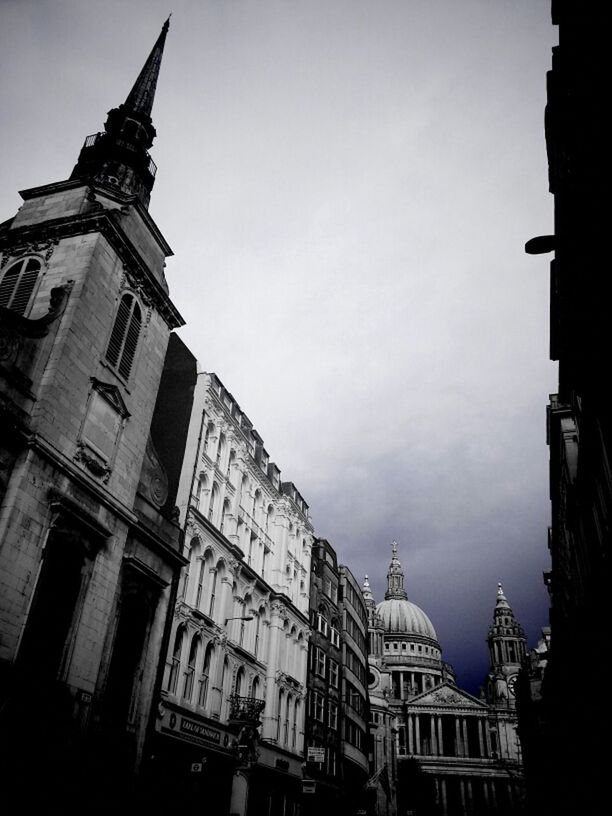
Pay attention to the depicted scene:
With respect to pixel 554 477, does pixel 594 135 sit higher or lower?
lower

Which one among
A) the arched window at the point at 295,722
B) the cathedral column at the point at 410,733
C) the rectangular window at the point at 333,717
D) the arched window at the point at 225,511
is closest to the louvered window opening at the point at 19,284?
the arched window at the point at 225,511

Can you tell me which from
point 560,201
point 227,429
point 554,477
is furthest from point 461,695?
point 560,201

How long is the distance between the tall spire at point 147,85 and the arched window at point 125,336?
12289 millimetres

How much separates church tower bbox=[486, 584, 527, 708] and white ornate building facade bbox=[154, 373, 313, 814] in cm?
9800

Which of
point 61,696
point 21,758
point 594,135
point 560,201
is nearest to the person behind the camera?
point 594,135

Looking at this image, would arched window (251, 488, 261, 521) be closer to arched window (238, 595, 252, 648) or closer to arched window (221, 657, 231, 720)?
arched window (238, 595, 252, 648)

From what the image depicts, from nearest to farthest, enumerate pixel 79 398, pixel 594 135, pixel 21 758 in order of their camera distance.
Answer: pixel 594 135
pixel 21 758
pixel 79 398

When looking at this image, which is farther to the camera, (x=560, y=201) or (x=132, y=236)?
(x=132, y=236)

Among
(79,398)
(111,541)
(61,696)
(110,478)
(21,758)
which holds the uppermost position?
(79,398)

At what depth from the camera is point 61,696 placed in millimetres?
18125

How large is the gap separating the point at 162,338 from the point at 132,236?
4568 millimetres

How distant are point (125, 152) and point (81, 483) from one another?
1788 centimetres

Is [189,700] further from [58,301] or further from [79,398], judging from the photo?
[58,301]

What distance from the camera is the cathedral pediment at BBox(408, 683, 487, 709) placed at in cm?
11156
